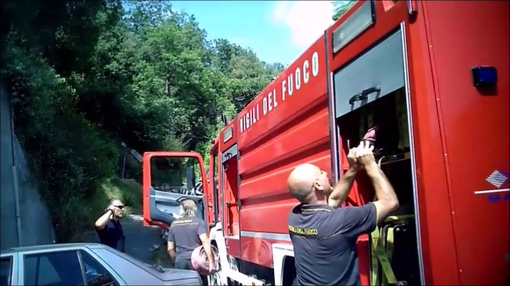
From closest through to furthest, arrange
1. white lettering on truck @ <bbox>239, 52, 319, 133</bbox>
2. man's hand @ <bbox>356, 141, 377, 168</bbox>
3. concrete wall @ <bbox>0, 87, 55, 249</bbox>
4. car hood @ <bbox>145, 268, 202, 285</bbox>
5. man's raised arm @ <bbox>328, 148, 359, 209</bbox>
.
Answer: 1. man's hand @ <bbox>356, 141, 377, 168</bbox>
2. man's raised arm @ <bbox>328, 148, 359, 209</bbox>
3. white lettering on truck @ <bbox>239, 52, 319, 133</bbox>
4. car hood @ <bbox>145, 268, 202, 285</bbox>
5. concrete wall @ <bbox>0, 87, 55, 249</bbox>

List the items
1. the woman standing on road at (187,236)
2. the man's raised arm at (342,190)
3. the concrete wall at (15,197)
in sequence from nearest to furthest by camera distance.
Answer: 1. the man's raised arm at (342,190)
2. the woman standing on road at (187,236)
3. the concrete wall at (15,197)

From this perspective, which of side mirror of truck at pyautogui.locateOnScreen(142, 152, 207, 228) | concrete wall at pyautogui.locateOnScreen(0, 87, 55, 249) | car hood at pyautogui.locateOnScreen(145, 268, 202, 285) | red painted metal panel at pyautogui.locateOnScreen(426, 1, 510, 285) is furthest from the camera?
concrete wall at pyautogui.locateOnScreen(0, 87, 55, 249)

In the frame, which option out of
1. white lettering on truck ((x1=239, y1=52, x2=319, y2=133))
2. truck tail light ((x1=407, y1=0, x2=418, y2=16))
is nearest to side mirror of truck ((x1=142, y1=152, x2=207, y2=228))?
white lettering on truck ((x1=239, y1=52, x2=319, y2=133))

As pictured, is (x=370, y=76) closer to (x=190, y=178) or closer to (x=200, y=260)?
(x=200, y=260)

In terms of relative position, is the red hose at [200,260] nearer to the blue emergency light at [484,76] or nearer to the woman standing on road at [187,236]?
the woman standing on road at [187,236]

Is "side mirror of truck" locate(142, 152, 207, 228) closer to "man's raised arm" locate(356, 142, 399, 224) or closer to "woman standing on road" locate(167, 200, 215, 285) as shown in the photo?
"woman standing on road" locate(167, 200, 215, 285)

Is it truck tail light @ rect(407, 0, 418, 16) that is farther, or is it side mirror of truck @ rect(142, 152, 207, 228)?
side mirror of truck @ rect(142, 152, 207, 228)

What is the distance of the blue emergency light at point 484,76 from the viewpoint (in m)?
2.87

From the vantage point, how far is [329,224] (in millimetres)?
3047

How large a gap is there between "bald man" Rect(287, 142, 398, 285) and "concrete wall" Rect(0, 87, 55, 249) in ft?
33.3

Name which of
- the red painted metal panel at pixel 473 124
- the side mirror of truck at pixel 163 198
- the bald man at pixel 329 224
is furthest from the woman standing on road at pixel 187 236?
the red painted metal panel at pixel 473 124

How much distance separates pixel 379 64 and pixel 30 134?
12.5m

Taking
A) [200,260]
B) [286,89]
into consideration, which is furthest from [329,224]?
[200,260]

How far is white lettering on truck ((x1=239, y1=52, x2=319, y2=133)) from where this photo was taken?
437 cm
